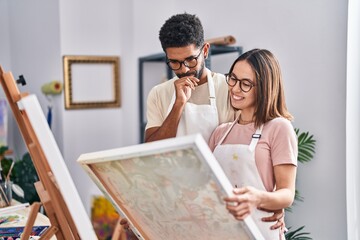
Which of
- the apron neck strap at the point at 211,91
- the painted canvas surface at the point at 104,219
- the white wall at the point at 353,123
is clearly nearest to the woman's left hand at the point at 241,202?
the apron neck strap at the point at 211,91

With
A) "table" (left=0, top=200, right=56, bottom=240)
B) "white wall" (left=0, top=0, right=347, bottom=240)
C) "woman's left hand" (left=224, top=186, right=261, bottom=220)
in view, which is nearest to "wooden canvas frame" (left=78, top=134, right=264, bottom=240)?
"woman's left hand" (left=224, top=186, right=261, bottom=220)

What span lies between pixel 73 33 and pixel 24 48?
29.8 inches

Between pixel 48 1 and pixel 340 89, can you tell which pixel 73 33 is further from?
pixel 340 89

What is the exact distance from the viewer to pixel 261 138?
1301mm

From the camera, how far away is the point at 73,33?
3.85 meters

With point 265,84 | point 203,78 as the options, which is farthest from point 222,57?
point 265,84

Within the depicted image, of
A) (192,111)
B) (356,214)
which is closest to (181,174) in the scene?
(192,111)

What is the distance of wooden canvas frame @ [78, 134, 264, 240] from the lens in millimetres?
968

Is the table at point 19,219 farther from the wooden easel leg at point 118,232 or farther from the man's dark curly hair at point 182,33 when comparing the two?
→ the man's dark curly hair at point 182,33

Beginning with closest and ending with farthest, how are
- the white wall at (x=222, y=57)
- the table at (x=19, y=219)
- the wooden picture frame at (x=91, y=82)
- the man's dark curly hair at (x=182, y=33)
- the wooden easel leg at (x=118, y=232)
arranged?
the wooden easel leg at (x=118, y=232) → the man's dark curly hair at (x=182, y=33) → the table at (x=19, y=219) → the white wall at (x=222, y=57) → the wooden picture frame at (x=91, y=82)

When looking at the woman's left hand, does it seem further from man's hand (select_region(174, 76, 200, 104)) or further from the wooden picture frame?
the wooden picture frame

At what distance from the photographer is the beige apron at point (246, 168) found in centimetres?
129

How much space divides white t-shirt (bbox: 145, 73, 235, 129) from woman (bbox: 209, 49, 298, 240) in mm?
214

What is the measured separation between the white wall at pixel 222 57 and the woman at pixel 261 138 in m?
1.25
